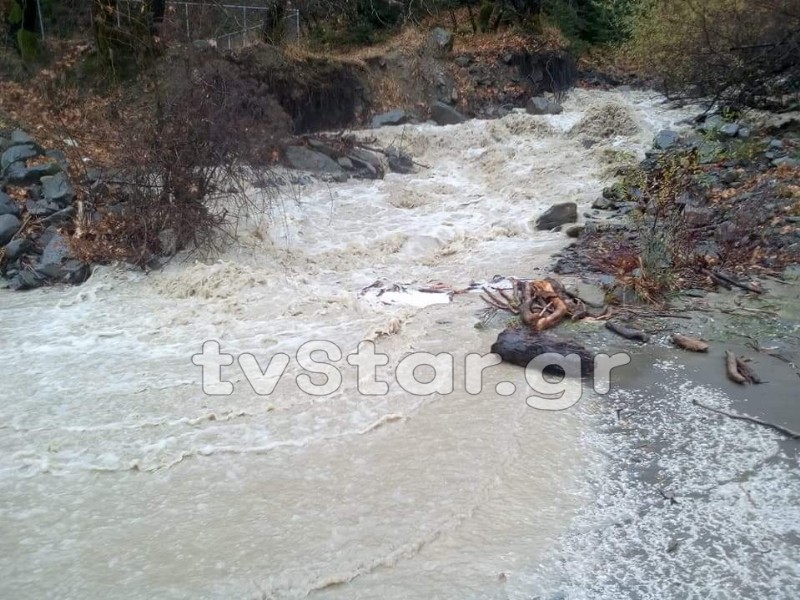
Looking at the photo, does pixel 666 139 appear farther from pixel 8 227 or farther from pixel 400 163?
pixel 8 227

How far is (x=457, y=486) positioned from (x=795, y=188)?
7.66m

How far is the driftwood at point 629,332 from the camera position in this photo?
6.76 m

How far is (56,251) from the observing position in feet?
30.4

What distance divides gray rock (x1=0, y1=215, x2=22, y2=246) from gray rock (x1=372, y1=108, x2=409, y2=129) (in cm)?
920

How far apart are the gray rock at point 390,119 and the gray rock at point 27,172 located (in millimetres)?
8244

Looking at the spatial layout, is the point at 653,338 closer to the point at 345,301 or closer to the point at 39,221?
the point at 345,301

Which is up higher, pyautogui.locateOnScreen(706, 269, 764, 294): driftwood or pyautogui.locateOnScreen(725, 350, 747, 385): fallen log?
pyautogui.locateOnScreen(706, 269, 764, 294): driftwood

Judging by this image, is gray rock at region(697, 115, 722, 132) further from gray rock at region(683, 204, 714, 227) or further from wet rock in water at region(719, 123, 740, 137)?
gray rock at region(683, 204, 714, 227)

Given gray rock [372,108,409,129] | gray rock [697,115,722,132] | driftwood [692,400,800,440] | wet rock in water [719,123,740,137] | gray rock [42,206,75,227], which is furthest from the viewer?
gray rock [372,108,409,129]

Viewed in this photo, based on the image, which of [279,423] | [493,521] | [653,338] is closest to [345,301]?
[279,423]

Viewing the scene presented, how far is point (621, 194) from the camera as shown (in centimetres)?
1169

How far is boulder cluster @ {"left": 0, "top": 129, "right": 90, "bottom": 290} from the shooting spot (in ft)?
29.7

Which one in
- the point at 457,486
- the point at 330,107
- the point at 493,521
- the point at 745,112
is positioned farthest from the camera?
the point at 330,107

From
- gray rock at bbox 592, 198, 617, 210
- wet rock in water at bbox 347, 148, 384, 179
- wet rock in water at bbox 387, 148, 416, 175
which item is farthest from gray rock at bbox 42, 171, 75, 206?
gray rock at bbox 592, 198, 617, 210
